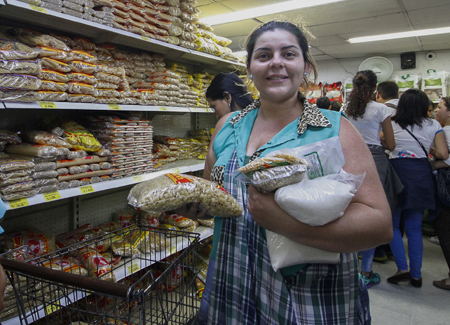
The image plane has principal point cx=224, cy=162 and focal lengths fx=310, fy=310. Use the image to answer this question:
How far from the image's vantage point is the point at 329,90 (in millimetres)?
7859

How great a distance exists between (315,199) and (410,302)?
9.90 ft

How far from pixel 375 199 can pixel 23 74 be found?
174 centimetres

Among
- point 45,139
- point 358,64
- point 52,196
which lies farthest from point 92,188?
point 358,64

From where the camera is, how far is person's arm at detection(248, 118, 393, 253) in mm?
786

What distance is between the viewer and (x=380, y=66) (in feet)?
21.9

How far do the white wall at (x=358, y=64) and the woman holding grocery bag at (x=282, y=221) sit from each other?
738 centimetres

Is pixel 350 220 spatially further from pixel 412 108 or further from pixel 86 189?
pixel 412 108

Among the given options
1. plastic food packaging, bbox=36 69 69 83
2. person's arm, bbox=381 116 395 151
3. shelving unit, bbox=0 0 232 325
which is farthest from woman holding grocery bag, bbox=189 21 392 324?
person's arm, bbox=381 116 395 151

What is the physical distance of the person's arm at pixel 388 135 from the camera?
121 inches

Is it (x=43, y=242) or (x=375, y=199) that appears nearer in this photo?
(x=375, y=199)

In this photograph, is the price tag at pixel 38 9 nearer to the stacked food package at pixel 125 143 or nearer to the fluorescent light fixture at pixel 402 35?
the stacked food package at pixel 125 143

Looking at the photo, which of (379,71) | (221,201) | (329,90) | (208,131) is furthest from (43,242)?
(329,90)

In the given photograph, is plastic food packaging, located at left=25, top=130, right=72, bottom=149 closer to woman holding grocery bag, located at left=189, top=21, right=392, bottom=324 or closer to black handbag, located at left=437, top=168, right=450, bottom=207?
woman holding grocery bag, located at left=189, top=21, right=392, bottom=324

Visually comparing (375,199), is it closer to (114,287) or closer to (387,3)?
(114,287)
